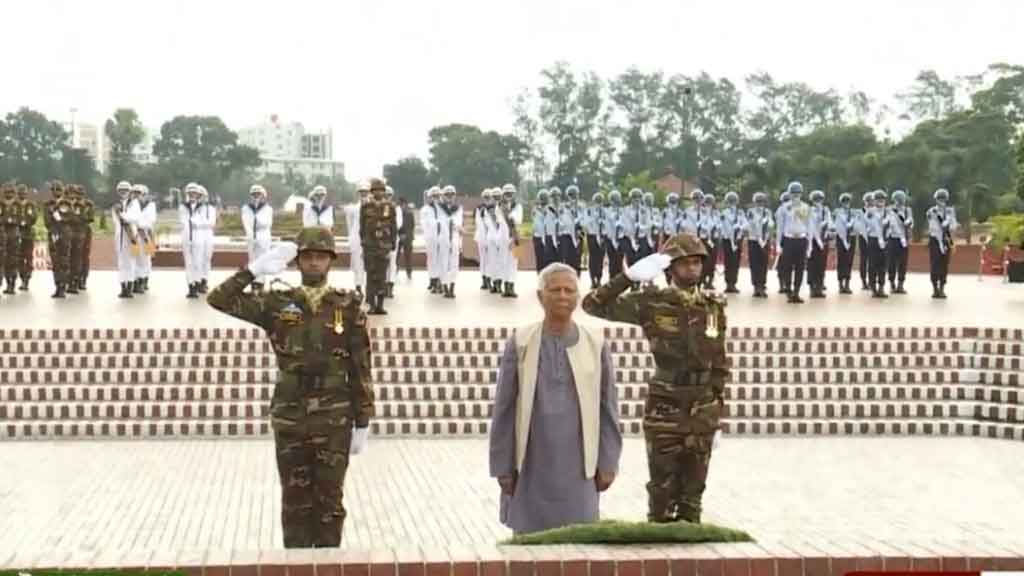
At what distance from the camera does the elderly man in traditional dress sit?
5.95 m

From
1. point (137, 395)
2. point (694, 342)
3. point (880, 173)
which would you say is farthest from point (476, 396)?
point (880, 173)

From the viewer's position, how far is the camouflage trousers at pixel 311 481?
250 inches

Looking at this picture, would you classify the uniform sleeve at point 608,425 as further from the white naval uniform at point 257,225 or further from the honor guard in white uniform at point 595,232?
the honor guard in white uniform at point 595,232

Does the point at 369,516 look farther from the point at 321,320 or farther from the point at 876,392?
the point at 876,392

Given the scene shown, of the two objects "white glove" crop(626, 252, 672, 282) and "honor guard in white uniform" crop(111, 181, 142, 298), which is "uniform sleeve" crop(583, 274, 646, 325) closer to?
"white glove" crop(626, 252, 672, 282)

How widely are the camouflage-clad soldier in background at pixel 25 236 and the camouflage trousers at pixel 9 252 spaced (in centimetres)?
10

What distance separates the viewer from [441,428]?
42.9 feet

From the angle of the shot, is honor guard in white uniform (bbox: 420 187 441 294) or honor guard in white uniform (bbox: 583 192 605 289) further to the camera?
honor guard in white uniform (bbox: 583 192 605 289)

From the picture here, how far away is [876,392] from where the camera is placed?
1391cm

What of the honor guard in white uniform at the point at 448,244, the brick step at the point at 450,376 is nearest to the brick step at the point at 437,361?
the brick step at the point at 450,376

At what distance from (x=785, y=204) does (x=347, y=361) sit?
14.0 m

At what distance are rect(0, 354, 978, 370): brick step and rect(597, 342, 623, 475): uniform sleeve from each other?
8074mm

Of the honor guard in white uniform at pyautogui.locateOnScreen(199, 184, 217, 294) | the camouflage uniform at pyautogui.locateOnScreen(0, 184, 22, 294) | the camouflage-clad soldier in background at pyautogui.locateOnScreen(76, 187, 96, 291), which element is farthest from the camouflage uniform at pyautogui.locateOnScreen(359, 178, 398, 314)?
the camouflage uniform at pyautogui.locateOnScreen(0, 184, 22, 294)

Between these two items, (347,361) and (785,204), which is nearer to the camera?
(347,361)
